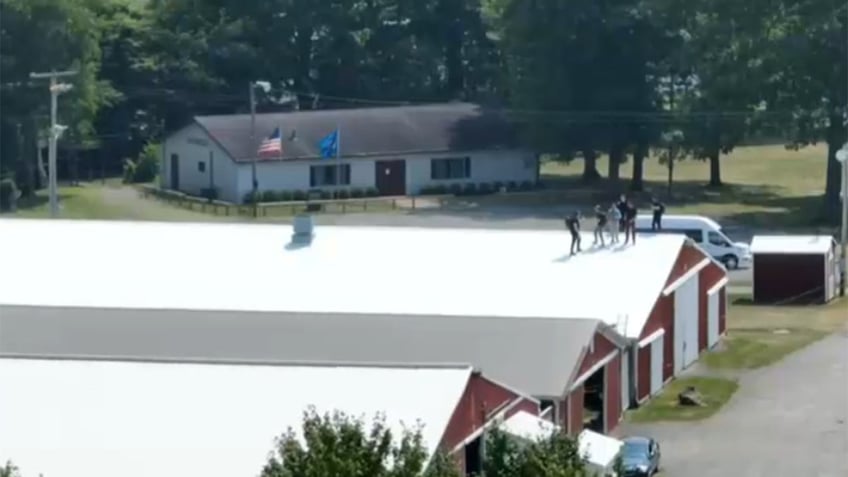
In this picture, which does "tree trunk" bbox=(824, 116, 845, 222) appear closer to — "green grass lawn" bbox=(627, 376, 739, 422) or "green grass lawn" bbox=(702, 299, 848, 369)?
"green grass lawn" bbox=(702, 299, 848, 369)

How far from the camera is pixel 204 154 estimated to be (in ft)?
267

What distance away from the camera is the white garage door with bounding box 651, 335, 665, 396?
4356cm

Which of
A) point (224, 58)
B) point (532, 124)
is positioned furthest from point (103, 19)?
point (532, 124)

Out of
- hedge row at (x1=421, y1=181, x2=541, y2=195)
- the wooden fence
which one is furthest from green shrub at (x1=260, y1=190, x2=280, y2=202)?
hedge row at (x1=421, y1=181, x2=541, y2=195)

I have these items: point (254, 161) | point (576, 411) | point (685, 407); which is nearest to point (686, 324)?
point (685, 407)

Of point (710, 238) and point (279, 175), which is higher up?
point (279, 175)

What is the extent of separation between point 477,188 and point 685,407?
133 ft

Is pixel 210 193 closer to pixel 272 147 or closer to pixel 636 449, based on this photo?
pixel 272 147

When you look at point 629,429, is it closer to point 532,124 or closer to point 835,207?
point 835,207

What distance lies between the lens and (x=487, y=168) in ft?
273

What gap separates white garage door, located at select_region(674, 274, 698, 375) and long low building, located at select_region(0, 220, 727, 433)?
57mm

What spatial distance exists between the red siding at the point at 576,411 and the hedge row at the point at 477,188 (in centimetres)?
4284

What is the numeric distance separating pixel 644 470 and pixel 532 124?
46955 mm

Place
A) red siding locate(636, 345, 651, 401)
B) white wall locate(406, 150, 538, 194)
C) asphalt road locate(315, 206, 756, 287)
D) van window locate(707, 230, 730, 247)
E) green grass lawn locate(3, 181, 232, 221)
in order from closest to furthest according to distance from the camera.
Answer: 1. red siding locate(636, 345, 651, 401)
2. van window locate(707, 230, 730, 247)
3. asphalt road locate(315, 206, 756, 287)
4. green grass lawn locate(3, 181, 232, 221)
5. white wall locate(406, 150, 538, 194)
